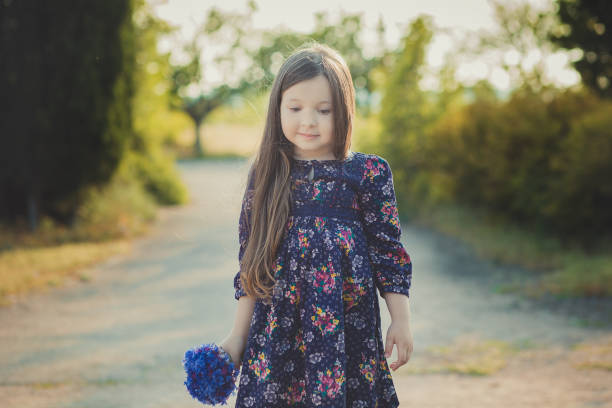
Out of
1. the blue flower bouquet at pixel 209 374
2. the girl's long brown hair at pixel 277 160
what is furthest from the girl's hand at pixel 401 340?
the blue flower bouquet at pixel 209 374

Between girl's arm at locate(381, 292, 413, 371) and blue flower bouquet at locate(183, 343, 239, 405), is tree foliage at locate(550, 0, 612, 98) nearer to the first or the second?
girl's arm at locate(381, 292, 413, 371)

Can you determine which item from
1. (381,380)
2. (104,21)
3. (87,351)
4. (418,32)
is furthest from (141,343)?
→ (418,32)

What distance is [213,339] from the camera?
4383 millimetres

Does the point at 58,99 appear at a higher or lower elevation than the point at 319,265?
higher

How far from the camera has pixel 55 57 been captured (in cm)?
734

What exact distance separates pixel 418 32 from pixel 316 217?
9.95 m

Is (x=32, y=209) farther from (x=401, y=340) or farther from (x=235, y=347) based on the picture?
(x=401, y=340)

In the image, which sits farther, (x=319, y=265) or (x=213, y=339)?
(x=213, y=339)

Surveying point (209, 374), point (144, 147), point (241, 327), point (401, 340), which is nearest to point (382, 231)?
point (401, 340)

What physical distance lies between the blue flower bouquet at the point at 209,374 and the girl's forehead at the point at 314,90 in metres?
0.88

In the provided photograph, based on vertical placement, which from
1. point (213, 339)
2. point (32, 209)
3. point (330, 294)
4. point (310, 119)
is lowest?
point (213, 339)

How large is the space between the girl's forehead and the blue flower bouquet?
0.88m

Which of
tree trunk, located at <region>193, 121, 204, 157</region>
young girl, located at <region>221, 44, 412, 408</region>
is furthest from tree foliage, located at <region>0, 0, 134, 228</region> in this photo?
tree trunk, located at <region>193, 121, 204, 157</region>

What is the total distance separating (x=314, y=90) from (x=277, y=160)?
300mm
